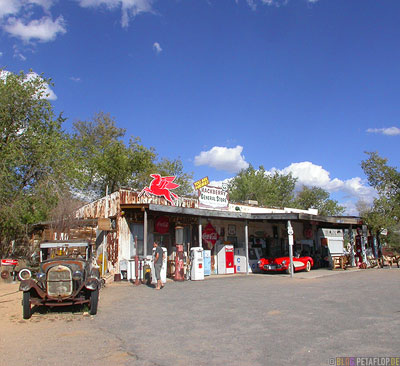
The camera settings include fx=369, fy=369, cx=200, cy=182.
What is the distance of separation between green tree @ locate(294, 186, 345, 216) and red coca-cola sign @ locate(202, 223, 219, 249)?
41.2 meters

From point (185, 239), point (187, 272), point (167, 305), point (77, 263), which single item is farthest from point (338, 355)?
point (185, 239)

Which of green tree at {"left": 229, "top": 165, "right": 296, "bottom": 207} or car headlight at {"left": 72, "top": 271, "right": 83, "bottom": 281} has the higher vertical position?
green tree at {"left": 229, "top": 165, "right": 296, "bottom": 207}

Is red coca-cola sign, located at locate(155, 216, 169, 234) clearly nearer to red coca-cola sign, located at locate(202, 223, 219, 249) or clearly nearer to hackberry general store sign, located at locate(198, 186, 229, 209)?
hackberry general store sign, located at locate(198, 186, 229, 209)

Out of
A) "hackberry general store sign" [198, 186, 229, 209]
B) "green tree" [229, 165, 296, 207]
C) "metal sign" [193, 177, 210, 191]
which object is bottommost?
"hackberry general store sign" [198, 186, 229, 209]

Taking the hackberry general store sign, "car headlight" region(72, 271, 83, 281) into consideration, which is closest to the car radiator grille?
"car headlight" region(72, 271, 83, 281)

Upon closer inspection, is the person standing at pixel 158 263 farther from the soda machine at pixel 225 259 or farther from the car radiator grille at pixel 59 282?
the soda machine at pixel 225 259

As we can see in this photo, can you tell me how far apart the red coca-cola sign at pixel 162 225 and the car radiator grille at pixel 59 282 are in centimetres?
907

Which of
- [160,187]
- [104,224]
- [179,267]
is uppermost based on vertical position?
[160,187]

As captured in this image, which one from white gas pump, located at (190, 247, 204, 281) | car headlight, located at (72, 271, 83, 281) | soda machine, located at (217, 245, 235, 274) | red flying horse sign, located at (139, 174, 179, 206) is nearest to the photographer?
car headlight, located at (72, 271, 83, 281)

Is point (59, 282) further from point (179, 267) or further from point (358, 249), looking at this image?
point (358, 249)

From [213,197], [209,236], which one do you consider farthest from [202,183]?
[209,236]

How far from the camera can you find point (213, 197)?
1984 centimetres

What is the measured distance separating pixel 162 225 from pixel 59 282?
948 centimetres

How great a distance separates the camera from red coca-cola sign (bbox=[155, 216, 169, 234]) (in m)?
17.7
